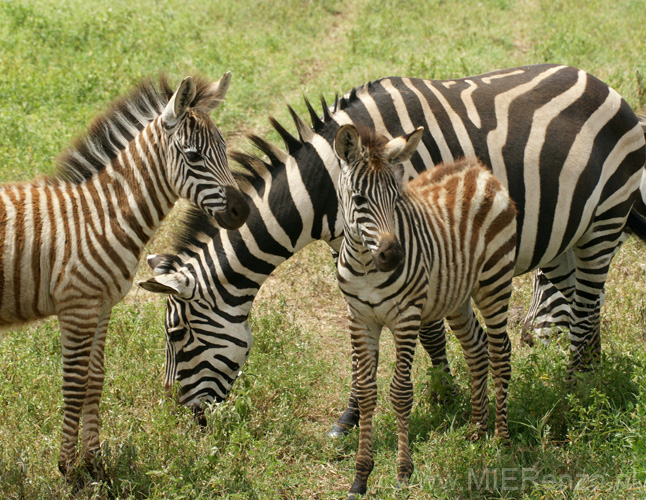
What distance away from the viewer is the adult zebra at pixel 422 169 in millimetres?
5730

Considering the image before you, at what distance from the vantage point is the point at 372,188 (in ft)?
15.1

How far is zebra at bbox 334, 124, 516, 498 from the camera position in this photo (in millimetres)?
4645

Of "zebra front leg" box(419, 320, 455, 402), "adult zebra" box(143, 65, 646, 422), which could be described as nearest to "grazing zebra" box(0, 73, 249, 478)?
"adult zebra" box(143, 65, 646, 422)

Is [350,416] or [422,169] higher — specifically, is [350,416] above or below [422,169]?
below

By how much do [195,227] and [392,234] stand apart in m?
2.05

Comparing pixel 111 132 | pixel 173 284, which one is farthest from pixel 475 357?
pixel 111 132

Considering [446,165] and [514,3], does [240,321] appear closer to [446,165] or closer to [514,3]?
[446,165]

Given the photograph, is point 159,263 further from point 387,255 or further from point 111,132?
point 387,255

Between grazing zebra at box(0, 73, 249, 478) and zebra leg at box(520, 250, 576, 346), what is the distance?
3.60 m

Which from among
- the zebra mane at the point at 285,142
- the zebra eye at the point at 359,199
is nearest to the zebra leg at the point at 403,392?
the zebra eye at the point at 359,199

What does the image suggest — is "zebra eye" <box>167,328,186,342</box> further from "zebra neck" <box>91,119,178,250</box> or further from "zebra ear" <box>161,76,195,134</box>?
"zebra ear" <box>161,76,195,134</box>

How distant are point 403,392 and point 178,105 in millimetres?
2535

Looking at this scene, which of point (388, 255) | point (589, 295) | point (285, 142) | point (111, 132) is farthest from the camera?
point (589, 295)

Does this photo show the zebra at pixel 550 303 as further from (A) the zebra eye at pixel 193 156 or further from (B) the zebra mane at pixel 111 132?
(B) the zebra mane at pixel 111 132
